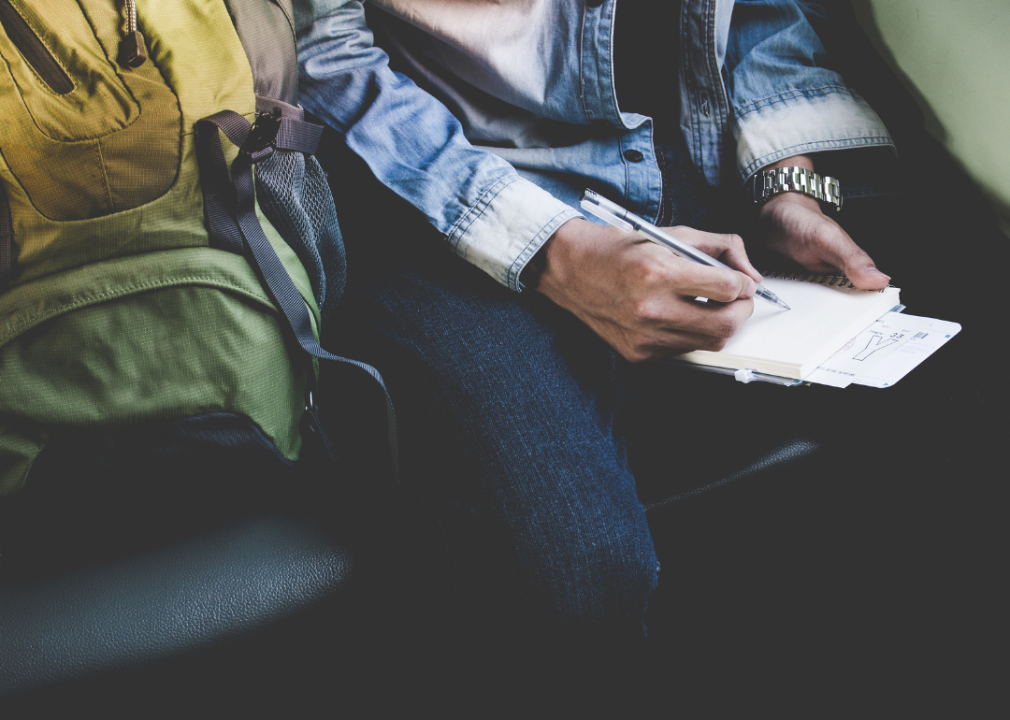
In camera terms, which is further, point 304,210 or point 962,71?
point 962,71

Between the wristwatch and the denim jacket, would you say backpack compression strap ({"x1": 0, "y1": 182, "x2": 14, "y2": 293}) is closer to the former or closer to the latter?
the denim jacket

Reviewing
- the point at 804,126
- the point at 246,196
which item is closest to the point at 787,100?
the point at 804,126

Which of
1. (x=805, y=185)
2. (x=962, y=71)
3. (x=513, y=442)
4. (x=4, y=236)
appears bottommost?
(x=513, y=442)

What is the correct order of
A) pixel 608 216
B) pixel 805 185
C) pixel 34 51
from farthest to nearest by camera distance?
pixel 805 185
pixel 608 216
pixel 34 51

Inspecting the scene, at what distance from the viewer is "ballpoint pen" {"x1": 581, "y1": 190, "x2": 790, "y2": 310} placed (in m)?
0.67

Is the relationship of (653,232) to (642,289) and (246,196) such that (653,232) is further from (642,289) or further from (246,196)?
(246,196)

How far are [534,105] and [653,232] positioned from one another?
265mm

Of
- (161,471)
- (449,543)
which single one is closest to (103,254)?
(161,471)

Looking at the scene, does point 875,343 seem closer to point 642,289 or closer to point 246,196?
point 642,289

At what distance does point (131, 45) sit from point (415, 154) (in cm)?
30

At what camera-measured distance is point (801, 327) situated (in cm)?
65

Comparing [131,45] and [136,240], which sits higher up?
[131,45]

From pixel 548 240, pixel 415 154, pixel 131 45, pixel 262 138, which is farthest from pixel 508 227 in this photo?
pixel 131 45

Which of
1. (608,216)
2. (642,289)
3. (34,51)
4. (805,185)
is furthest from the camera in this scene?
(805,185)
